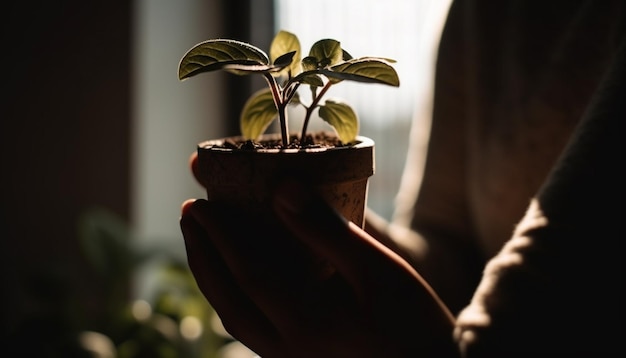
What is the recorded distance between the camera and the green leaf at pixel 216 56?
17.9 inches

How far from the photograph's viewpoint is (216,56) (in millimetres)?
462

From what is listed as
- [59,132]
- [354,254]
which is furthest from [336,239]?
[59,132]

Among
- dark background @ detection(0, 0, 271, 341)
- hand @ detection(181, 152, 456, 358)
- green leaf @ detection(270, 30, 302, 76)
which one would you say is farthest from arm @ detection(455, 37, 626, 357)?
dark background @ detection(0, 0, 271, 341)

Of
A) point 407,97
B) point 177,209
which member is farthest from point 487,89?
point 177,209

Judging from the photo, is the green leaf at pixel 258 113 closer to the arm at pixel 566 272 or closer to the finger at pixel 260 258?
the finger at pixel 260 258

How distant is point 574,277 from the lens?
40cm

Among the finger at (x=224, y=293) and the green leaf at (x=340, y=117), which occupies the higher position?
the green leaf at (x=340, y=117)

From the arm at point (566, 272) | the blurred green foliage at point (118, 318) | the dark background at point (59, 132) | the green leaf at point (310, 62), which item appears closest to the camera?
the arm at point (566, 272)

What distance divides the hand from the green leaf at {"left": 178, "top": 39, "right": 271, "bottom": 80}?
11 centimetres

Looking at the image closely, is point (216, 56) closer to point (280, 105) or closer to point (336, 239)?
point (280, 105)

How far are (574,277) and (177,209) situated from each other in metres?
1.98

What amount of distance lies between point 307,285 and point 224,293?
0.25 feet

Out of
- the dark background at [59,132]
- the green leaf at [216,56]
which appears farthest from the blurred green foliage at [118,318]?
the green leaf at [216,56]

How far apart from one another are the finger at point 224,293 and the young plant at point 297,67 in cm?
11
